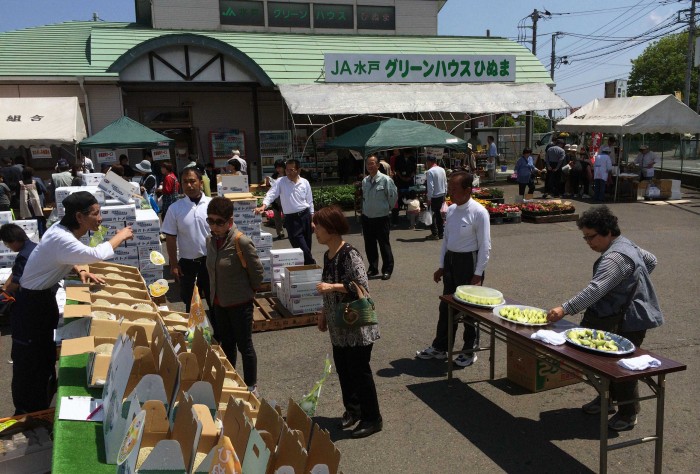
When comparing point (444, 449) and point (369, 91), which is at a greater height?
point (369, 91)

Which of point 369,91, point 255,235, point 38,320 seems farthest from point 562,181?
point 38,320

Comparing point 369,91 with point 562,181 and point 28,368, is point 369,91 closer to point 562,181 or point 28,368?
point 562,181

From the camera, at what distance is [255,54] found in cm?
1941

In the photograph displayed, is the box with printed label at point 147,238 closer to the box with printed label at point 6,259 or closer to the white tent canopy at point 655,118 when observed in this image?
the box with printed label at point 6,259

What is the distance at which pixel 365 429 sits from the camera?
4.62 metres

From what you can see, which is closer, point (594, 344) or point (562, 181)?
point (594, 344)

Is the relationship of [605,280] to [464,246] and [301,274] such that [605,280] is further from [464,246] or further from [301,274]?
[301,274]

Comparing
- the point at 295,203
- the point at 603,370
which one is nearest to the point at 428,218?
the point at 295,203

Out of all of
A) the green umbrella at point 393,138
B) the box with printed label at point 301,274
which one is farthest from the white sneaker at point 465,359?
the green umbrella at point 393,138

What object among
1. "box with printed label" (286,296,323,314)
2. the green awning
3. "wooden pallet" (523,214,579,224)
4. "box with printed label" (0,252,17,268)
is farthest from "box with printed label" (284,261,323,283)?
"wooden pallet" (523,214,579,224)

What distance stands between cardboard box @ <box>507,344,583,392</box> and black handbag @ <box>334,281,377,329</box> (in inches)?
71.6

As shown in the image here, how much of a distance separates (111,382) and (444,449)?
2611 millimetres

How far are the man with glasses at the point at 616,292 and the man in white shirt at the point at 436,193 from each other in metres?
7.36

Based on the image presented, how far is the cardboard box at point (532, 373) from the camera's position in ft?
17.5
